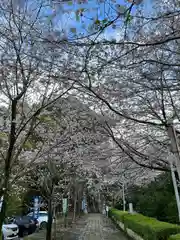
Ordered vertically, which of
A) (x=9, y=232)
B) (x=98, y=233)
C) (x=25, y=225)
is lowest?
(x=98, y=233)

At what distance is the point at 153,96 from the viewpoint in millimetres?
4438

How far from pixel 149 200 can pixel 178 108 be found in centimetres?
861

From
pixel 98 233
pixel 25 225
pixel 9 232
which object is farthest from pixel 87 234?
pixel 9 232

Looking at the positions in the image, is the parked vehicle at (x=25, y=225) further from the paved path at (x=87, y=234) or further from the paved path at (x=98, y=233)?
the paved path at (x=98, y=233)

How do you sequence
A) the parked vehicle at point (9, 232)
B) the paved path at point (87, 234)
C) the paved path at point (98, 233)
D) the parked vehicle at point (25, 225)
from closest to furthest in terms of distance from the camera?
1. the parked vehicle at point (9, 232)
2. the paved path at point (87, 234)
3. the paved path at point (98, 233)
4. the parked vehicle at point (25, 225)

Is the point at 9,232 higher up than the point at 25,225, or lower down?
lower down

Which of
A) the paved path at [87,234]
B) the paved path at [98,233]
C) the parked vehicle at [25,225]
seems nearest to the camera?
the paved path at [87,234]

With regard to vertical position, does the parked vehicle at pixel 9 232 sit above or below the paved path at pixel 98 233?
above

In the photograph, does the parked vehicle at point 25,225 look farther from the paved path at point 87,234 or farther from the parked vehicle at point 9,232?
the parked vehicle at point 9,232

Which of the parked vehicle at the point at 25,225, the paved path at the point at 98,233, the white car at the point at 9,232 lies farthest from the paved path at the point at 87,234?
the parked vehicle at the point at 25,225

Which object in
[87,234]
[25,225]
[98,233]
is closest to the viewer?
[87,234]

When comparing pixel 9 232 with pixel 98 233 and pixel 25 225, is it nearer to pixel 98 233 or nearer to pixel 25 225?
pixel 25 225

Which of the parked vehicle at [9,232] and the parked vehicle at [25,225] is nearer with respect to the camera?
the parked vehicle at [9,232]

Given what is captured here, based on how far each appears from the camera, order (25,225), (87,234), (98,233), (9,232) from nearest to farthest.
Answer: (9,232), (87,234), (98,233), (25,225)
